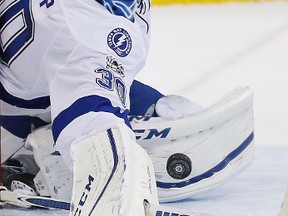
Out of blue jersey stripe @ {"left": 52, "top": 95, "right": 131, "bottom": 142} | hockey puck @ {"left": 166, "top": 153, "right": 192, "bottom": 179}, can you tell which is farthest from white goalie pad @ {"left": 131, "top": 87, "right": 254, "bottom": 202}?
blue jersey stripe @ {"left": 52, "top": 95, "right": 131, "bottom": 142}

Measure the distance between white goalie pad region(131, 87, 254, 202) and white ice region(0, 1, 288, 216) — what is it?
0.10 feet

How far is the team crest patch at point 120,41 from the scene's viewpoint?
119 cm

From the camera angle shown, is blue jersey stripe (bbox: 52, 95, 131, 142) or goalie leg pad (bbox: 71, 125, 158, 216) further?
blue jersey stripe (bbox: 52, 95, 131, 142)

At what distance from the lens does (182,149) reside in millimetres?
1400

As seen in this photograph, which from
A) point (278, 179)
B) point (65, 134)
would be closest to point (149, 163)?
point (65, 134)

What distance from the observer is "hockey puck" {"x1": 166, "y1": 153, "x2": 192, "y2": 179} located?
1407 mm

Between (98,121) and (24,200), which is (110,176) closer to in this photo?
(98,121)

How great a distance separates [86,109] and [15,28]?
0.23 metres

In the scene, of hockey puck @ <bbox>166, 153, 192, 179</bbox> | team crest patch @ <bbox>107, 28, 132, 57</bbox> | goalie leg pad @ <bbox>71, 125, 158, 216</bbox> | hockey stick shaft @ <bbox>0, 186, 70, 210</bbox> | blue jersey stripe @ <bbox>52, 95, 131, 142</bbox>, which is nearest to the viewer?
goalie leg pad @ <bbox>71, 125, 158, 216</bbox>

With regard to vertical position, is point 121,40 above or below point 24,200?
above

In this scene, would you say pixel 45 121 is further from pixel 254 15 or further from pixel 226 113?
pixel 254 15

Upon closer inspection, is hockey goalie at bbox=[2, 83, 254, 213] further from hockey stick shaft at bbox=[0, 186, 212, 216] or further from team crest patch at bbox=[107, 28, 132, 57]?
team crest patch at bbox=[107, 28, 132, 57]

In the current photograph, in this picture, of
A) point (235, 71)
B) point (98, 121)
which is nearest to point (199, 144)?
point (98, 121)

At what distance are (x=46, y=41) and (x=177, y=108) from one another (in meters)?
0.29
